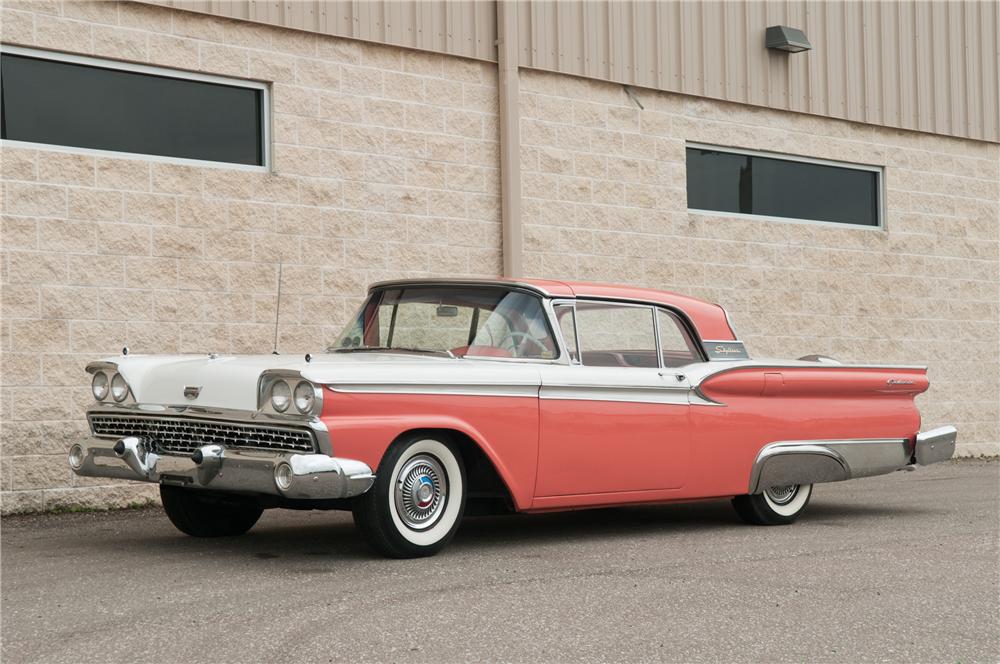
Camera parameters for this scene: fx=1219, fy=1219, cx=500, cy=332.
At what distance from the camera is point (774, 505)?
751 cm

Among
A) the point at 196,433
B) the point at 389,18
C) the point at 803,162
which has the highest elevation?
the point at 389,18

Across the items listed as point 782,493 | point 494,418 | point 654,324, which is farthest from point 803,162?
point 494,418

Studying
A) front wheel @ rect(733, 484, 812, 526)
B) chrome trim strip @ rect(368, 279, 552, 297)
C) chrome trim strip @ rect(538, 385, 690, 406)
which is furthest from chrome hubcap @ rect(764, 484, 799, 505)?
chrome trim strip @ rect(368, 279, 552, 297)

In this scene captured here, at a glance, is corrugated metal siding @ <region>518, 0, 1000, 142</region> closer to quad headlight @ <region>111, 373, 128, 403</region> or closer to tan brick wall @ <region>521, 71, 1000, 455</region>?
tan brick wall @ <region>521, 71, 1000, 455</region>

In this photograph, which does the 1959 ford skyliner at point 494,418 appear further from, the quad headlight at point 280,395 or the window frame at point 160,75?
the window frame at point 160,75

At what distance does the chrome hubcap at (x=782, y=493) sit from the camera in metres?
7.50

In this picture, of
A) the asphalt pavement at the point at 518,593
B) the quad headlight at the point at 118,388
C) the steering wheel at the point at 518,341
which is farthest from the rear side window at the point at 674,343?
the quad headlight at the point at 118,388

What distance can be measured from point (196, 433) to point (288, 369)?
0.68 m

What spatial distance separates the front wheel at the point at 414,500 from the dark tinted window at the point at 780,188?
21.9 feet

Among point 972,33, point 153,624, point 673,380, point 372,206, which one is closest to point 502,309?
point 673,380

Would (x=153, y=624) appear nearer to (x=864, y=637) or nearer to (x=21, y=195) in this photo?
(x=864, y=637)

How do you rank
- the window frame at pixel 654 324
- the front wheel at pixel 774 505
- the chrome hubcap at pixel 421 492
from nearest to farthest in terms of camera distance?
the chrome hubcap at pixel 421 492
the window frame at pixel 654 324
the front wheel at pixel 774 505

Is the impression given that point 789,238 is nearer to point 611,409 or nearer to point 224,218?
point 224,218

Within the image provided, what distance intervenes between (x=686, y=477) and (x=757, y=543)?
0.56m
